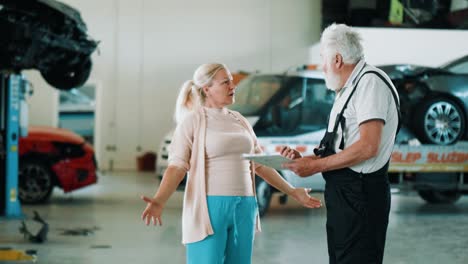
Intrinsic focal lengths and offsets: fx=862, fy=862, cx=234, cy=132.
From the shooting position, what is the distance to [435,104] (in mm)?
11914

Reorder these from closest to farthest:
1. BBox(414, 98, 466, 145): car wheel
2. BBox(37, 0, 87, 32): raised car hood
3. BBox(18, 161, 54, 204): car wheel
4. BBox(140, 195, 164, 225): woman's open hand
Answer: BBox(140, 195, 164, 225): woman's open hand
BBox(37, 0, 87, 32): raised car hood
BBox(414, 98, 466, 145): car wheel
BBox(18, 161, 54, 204): car wheel

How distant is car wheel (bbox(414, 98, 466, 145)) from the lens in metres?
11.9

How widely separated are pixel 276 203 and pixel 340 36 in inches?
395

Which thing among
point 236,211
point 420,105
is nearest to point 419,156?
point 420,105

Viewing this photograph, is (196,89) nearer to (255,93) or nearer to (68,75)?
(68,75)

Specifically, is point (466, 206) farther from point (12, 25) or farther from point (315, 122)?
point (12, 25)

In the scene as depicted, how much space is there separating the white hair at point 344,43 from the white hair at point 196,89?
0.73 m

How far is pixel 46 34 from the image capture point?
9.73m

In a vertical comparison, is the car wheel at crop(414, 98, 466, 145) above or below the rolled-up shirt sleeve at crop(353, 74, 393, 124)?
below

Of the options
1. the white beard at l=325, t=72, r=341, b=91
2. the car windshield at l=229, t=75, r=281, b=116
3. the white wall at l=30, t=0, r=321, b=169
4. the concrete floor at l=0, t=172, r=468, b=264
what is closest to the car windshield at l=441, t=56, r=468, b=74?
the concrete floor at l=0, t=172, r=468, b=264

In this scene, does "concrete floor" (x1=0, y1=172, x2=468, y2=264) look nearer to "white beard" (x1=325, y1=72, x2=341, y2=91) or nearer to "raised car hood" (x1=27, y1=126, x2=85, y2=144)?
"raised car hood" (x1=27, y1=126, x2=85, y2=144)

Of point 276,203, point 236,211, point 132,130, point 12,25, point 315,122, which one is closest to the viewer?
point 236,211

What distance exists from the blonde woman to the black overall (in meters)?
0.56

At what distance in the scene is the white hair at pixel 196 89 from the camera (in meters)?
4.20
